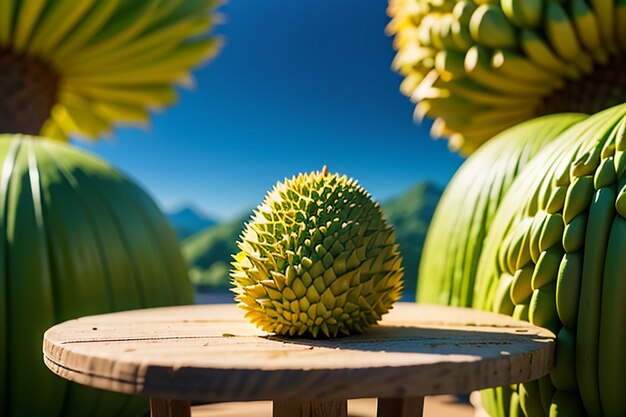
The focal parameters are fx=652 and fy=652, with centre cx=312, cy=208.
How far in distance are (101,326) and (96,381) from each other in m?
0.26

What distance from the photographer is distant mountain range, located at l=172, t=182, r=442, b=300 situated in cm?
485

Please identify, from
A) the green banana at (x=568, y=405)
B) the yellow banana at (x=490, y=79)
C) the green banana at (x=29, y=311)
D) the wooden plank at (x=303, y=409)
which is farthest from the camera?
the yellow banana at (x=490, y=79)

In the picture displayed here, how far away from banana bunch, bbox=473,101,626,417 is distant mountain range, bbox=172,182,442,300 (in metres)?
3.44

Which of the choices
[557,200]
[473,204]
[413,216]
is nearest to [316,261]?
[557,200]

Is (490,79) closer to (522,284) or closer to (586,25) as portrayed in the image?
(586,25)

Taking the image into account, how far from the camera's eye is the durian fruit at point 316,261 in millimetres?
834

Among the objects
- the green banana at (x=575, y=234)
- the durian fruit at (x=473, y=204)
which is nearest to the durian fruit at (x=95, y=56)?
the durian fruit at (x=473, y=204)

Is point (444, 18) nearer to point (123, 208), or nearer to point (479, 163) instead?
point (479, 163)

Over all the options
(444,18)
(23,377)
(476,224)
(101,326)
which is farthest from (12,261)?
(444,18)

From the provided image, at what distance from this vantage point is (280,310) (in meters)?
0.84

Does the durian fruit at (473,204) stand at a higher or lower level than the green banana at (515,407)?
higher

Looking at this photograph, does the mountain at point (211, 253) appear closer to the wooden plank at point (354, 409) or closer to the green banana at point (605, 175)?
the wooden plank at point (354, 409)

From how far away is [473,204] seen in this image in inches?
61.6

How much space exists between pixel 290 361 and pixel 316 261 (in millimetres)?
204
